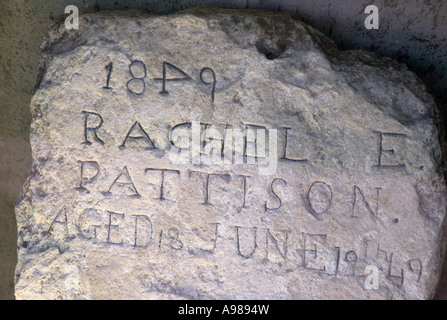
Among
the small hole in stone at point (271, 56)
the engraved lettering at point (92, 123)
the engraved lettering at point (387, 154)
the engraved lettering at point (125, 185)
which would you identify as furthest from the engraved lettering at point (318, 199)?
the engraved lettering at point (92, 123)

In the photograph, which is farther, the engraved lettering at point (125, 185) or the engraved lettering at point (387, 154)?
the engraved lettering at point (125, 185)

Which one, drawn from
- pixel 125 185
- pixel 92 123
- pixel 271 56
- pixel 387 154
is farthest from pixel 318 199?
pixel 92 123

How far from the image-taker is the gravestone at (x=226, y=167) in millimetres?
1892

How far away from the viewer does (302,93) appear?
1893 mm

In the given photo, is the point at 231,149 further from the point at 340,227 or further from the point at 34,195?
the point at 34,195

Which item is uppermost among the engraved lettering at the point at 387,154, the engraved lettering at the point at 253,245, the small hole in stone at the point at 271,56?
the small hole in stone at the point at 271,56

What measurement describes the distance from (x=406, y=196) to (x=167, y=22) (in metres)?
1.13

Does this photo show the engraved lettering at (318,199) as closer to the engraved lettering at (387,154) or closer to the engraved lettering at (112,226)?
the engraved lettering at (387,154)

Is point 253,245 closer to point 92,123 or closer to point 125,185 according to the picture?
point 125,185

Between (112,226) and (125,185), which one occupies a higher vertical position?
(125,185)

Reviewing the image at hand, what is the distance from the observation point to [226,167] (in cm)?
194

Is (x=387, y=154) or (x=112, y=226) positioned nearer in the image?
(x=387, y=154)

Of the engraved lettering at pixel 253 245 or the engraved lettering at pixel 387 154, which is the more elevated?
the engraved lettering at pixel 387 154

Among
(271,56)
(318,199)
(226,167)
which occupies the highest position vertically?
(271,56)
